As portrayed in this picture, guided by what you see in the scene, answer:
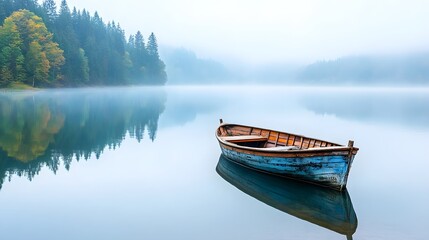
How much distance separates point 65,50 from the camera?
83375 millimetres

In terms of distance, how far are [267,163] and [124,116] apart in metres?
27.5

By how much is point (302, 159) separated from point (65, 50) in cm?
8252

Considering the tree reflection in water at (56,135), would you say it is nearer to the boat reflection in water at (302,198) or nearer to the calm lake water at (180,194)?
the calm lake water at (180,194)

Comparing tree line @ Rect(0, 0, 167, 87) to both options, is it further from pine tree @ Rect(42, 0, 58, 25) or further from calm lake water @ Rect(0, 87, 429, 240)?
calm lake water @ Rect(0, 87, 429, 240)

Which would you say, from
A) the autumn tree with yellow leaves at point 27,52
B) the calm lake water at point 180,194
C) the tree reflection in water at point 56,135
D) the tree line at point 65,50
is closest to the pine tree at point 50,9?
the tree line at point 65,50

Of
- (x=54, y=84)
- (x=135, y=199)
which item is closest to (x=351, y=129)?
(x=135, y=199)

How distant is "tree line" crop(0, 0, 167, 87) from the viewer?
6425 centimetres

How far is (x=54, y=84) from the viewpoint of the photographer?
265 ft

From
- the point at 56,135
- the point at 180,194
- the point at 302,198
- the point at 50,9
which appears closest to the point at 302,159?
the point at 302,198

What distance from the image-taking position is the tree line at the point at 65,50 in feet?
211

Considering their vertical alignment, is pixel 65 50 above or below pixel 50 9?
below

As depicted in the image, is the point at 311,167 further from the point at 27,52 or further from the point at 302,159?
the point at 27,52

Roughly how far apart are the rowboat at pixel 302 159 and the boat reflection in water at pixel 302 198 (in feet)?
1.18

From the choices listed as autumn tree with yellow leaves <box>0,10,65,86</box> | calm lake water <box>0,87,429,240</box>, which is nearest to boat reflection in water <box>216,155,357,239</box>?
calm lake water <box>0,87,429,240</box>
